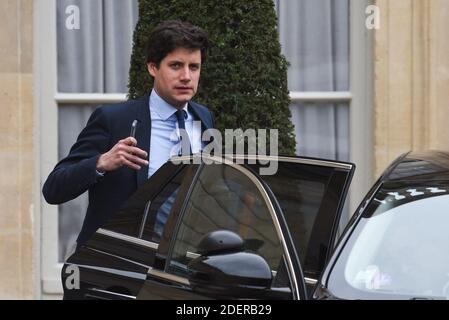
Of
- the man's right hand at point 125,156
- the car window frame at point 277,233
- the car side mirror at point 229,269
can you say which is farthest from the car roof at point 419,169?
the man's right hand at point 125,156

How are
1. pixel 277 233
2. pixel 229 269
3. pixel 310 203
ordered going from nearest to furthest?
pixel 229 269, pixel 277 233, pixel 310 203

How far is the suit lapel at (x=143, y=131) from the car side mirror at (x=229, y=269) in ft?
3.29

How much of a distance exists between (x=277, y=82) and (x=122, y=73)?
2892 mm

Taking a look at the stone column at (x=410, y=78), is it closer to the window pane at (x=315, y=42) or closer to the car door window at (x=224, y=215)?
the window pane at (x=315, y=42)

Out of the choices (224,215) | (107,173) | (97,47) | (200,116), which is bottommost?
(224,215)

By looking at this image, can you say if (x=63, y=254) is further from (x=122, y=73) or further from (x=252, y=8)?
(x=252, y=8)

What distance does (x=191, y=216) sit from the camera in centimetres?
427

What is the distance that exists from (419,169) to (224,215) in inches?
30.2

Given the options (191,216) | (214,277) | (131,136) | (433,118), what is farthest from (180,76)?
(433,118)

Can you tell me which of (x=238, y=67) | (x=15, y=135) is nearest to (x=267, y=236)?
(x=238, y=67)

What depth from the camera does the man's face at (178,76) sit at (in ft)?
15.9

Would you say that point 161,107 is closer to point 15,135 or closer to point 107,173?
point 107,173

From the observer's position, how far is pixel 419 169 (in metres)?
4.07

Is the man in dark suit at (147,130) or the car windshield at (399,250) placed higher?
the man in dark suit at (147,130)
